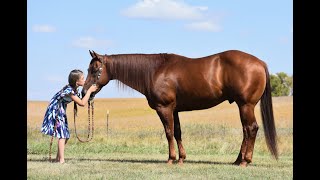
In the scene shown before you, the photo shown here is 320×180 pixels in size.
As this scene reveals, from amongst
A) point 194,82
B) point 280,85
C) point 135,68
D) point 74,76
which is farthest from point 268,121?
point 280,85

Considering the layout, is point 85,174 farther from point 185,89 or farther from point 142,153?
point 142,153

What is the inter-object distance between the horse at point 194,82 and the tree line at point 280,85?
74.4 meters

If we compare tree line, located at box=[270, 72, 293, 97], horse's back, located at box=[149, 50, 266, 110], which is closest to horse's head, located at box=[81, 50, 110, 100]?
horse's back, located at box=[149, 50, 266, 110]

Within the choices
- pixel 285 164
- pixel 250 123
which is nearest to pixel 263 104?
pixel 250 123

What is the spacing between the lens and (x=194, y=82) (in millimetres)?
10570

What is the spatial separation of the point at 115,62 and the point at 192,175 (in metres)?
3.24

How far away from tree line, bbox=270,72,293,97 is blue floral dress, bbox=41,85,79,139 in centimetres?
7553

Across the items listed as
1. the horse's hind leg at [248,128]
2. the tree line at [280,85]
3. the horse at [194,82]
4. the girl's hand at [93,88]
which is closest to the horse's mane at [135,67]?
the horse at [194,82]

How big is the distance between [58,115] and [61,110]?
121mm

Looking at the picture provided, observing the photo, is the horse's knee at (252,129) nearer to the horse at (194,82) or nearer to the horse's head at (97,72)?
the horse at (194,82)

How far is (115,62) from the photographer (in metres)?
10.9

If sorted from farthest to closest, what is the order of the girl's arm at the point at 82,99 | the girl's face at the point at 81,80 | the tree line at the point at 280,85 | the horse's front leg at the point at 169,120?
1. the tree line at the point at 280,85
2. the horse's front leg at the point at 169,120
3. the girl's face at the point at 81,80
4. the girl's arm at the point at 82,99

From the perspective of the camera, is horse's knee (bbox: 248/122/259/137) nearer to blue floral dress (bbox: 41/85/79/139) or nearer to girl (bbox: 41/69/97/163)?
girl (bbox: 41/69/97/163)

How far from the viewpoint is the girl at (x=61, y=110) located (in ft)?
33.8
